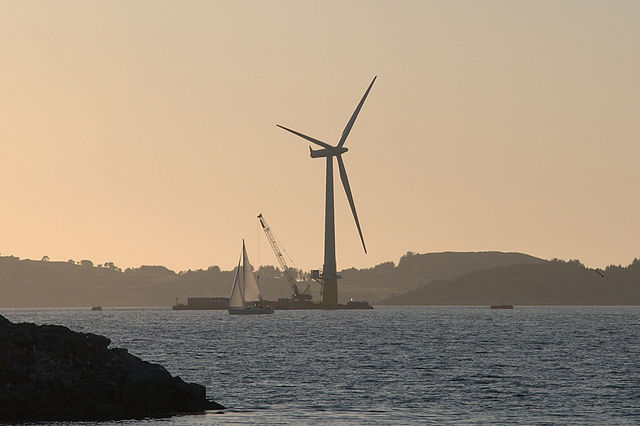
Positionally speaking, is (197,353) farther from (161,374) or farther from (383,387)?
(161,374)

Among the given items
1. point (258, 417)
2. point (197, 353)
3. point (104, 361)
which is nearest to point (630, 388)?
point (258, 417)

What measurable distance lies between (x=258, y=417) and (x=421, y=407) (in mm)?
14580

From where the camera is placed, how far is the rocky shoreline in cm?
7762

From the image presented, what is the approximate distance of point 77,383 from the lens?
7938 centimetres

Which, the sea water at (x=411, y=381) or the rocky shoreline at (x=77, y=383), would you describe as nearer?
the rocky shoreline at (x=77, y=383)

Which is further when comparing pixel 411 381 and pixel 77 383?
pixel 411 381

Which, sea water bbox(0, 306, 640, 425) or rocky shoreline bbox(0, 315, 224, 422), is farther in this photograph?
sea water bbox(0, 306, 640, 425)

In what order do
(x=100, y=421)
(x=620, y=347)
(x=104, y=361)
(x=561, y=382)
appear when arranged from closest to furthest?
(x=100, y=421)
(x=104, y=361)
(x=561, y=382)
(x=620, y=347)

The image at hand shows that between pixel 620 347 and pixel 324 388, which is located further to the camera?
pixel 620 347

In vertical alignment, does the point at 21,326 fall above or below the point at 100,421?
above

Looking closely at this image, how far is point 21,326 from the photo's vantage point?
84562mm

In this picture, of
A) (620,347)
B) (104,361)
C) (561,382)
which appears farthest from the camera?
(620,347)

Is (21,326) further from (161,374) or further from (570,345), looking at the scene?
(570,345)

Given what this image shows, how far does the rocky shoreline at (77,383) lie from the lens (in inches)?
3056
